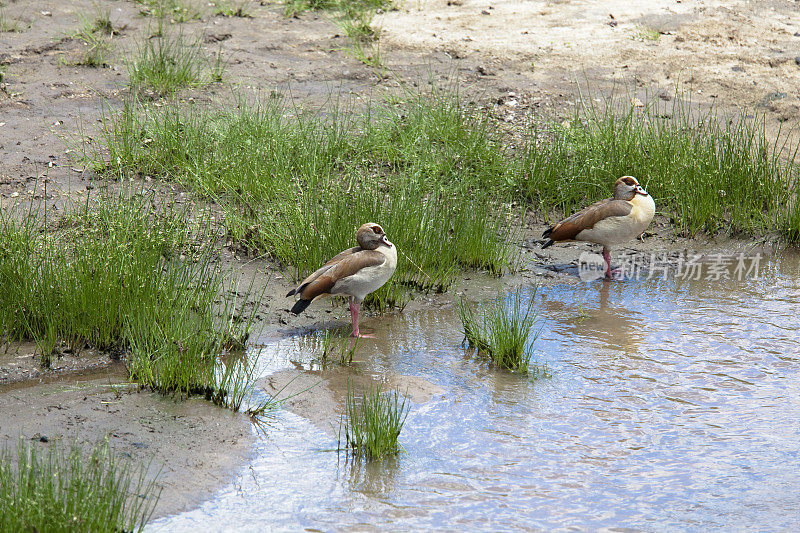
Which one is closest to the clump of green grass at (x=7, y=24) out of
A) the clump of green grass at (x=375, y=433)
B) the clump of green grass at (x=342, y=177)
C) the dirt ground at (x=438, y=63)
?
the dirt ground at (x=438, y=63)

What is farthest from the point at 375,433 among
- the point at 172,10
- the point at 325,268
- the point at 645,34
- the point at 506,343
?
the point at 172,10

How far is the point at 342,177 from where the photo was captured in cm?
867

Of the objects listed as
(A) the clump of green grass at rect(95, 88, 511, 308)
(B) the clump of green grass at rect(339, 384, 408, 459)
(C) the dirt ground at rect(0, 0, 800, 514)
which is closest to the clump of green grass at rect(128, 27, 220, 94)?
(C) the dirt ground at rect(0, 0, 800, 514)

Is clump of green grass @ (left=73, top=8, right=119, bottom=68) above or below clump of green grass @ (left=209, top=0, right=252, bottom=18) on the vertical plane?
below

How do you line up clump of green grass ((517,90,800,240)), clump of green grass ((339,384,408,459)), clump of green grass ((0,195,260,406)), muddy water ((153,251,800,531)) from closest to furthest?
muddy water ((153,251,800,531)) < clump of green grass ((339,384,408,459)) < clump of green grass ((0,195,260,406)) < clump of green grass ((517,90,800,240))

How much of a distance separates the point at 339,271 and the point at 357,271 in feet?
0.45

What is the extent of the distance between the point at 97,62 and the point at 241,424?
737cm

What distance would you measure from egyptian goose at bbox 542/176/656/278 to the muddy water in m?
0.77

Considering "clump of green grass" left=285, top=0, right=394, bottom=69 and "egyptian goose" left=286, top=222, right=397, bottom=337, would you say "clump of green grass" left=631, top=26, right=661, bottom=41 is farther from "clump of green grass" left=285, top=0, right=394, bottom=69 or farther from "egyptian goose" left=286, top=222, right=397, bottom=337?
"egyptian goose" left=286, top=222, right=397, bottom=337

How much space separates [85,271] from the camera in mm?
6082

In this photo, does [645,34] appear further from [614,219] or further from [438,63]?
[614,219]

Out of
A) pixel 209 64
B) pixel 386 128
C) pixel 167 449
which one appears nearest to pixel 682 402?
pixel 167 449

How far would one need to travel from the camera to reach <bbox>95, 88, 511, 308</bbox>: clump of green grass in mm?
7465

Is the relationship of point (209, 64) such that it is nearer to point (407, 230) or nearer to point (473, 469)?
point (407, 230)
